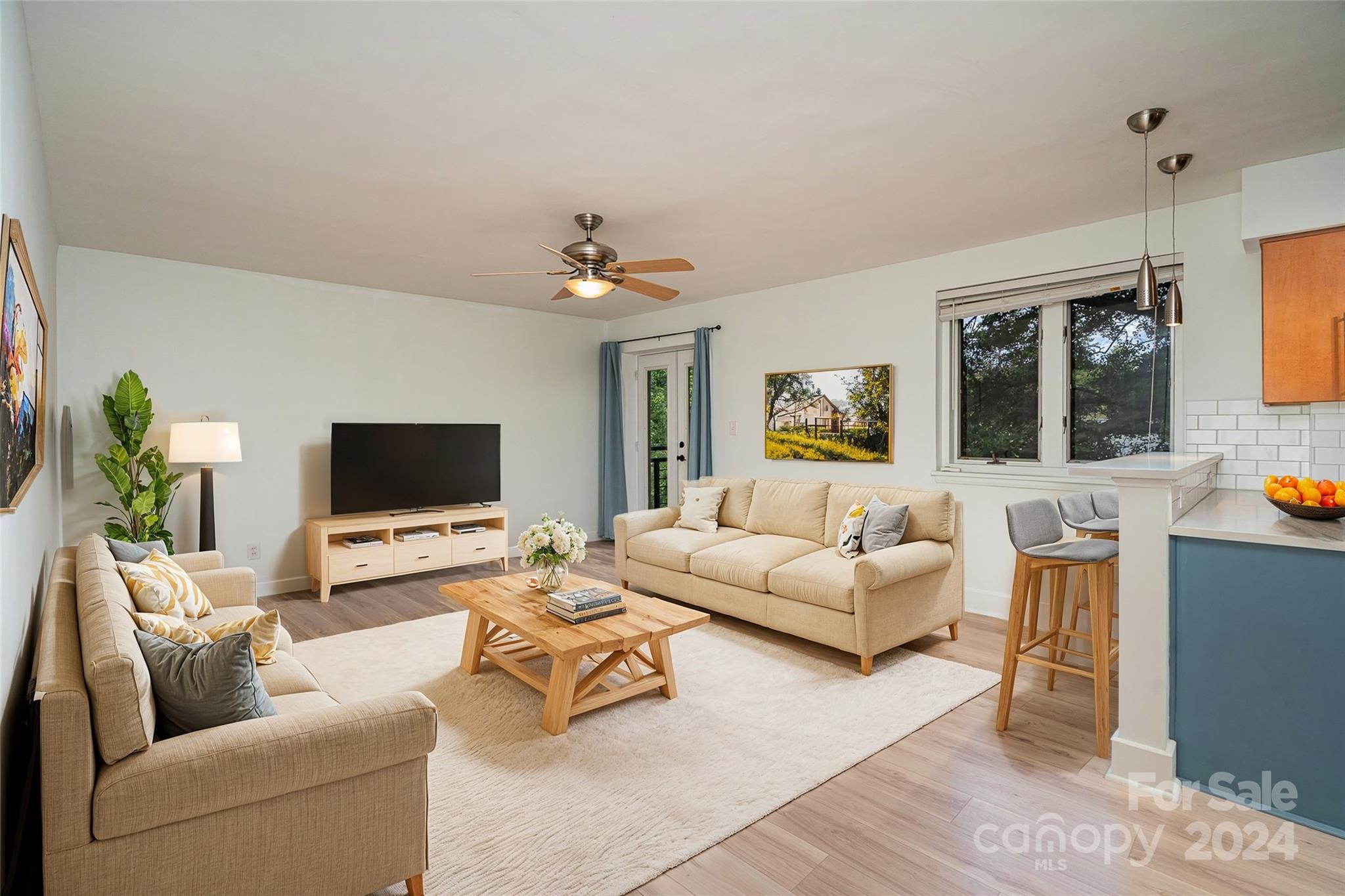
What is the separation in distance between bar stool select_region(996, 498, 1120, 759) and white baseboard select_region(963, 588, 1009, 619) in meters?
1.26

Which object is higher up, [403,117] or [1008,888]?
[403,117]

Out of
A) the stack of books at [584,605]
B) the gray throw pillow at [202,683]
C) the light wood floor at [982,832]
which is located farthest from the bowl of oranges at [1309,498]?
the gray throw pillow at [202,683]

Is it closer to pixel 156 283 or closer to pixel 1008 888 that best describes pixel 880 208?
pixel 1008 888

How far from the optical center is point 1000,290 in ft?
14.5

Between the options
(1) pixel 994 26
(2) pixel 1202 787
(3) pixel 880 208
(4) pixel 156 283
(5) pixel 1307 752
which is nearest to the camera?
(1) pixel 994 26

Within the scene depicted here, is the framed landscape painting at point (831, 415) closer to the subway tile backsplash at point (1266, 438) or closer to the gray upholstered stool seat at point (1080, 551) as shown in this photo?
the subway tile backsplash at point (1266, 438)

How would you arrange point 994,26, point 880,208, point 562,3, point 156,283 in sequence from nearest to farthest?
1. point 562,3
2. point 994,26
3. point 880,208
4. point 156,283

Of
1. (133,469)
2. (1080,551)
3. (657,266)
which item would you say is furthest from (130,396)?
(1080,551)

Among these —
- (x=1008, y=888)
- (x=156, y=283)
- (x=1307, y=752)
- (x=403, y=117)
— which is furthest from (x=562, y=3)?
(x=156, y=283)

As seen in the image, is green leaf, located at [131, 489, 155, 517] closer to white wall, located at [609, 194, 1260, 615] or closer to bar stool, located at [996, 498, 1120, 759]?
white wall, located at [609, 194, 1260, 615]

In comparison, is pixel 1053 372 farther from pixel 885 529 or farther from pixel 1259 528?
pixel 1259 528

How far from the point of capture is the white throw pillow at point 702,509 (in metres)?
5.15

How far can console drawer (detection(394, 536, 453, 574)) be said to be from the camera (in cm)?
543

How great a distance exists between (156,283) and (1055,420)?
6.18 metres
